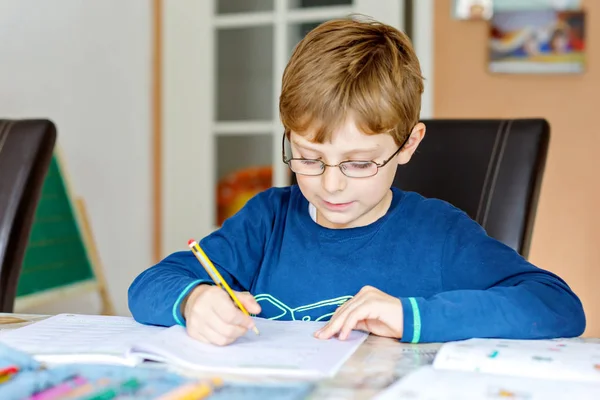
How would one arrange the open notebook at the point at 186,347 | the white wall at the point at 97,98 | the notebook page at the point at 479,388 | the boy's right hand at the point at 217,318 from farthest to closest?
the white wall at the point at 97,98
the boy's right hand at the point at 217,318
the open notebook at the point at 186,347
the notebook page at the point at 479,388

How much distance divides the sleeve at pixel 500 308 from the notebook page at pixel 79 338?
0.31 m

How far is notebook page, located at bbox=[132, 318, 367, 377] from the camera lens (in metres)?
0.72

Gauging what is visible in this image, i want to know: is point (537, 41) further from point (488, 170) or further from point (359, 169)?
point (359, 169)

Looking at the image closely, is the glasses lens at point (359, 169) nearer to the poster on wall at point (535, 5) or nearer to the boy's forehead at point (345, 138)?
the boy's forehead at point (345, 138)

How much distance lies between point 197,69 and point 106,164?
0.57 metres

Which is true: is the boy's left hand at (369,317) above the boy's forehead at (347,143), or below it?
below

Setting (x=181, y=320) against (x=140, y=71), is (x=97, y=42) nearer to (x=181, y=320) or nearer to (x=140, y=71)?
(x=140, y=71)

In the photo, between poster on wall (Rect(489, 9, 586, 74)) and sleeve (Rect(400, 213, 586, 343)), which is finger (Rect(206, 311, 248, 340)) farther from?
poster on wall (Rect(489, 9, 586, 74))

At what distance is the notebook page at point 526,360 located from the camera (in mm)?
704

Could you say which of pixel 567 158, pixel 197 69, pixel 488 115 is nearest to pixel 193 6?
pixel 197 69

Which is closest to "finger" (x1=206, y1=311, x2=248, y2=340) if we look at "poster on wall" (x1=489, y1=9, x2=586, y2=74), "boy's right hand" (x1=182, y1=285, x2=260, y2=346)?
"boy's right hand" (x1=182, y1=285, x2=260, y2=346)

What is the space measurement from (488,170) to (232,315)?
2.42 ft

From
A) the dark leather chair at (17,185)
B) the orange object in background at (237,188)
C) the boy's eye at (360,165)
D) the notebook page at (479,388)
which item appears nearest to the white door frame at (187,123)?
the orange object in background at (237,188)

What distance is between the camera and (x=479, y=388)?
2.10 ft
